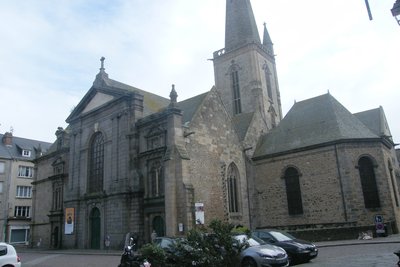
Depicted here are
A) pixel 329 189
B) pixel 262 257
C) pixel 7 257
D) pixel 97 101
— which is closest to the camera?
pixel 262 257

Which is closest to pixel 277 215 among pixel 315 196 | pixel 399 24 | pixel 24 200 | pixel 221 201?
pixel 315 196

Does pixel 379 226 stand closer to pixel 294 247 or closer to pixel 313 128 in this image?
pixel 313 128

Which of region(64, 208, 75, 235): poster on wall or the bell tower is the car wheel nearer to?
region(64, 208, 75, 235): poster on wall

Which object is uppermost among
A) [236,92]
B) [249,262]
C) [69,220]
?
[236,92]

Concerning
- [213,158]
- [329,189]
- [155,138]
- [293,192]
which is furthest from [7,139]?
[329,189]

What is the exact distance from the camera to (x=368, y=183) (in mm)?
24375

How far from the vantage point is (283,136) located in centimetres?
2958

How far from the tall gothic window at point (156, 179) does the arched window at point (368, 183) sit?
1323cm

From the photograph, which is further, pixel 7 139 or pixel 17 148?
pixel 17 148

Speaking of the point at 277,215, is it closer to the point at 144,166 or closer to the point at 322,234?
the point at 322,234

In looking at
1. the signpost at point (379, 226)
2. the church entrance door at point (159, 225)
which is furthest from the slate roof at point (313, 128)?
the church entrance door at point (159, 225)

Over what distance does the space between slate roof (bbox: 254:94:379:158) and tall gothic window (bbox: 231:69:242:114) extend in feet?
30.2

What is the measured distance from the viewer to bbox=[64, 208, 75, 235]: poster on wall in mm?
28516

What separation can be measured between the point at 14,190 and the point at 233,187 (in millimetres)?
32263
